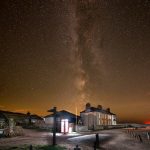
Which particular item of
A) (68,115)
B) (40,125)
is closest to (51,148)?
(40,125)

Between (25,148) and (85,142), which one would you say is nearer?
(25,148)

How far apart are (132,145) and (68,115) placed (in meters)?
46.9

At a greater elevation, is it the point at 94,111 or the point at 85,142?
the point at 94,111

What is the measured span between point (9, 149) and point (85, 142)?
8859 mm

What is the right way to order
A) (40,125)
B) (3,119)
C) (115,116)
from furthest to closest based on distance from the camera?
(115,116), (3,119), (40,125)

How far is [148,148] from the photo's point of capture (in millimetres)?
26219

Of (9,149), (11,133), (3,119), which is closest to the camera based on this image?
(9,149)

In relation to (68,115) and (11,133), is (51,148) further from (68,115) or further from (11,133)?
(68,115)

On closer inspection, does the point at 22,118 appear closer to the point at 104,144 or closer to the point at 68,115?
the point at 68,115

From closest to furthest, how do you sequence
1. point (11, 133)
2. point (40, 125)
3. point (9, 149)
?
1. point (9, 149)
2. point (11, 133)
3. point (40, 125)

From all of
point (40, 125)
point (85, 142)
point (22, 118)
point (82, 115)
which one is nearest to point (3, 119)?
point (40, 125)

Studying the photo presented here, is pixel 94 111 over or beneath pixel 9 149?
over

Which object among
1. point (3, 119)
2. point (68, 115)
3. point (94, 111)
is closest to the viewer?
point (3, 119)

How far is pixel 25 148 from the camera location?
65.8ft
